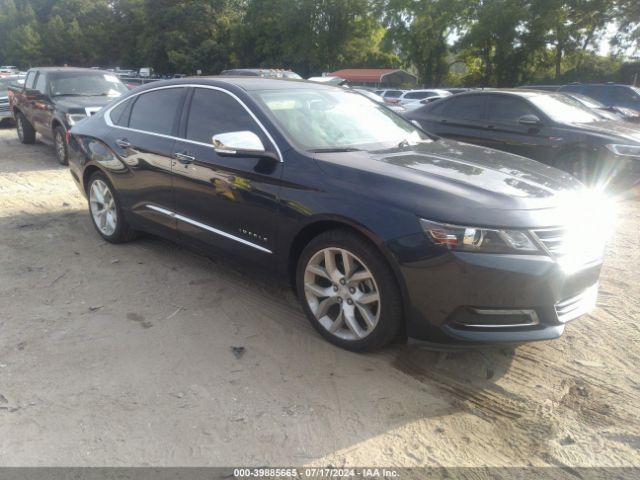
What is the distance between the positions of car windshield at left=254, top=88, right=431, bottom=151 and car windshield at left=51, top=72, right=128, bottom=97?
724 cm

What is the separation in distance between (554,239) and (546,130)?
17.2 feet

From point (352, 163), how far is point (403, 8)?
46.6 metres

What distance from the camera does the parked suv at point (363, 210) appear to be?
113 inches

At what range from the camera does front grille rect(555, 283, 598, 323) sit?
3.00m

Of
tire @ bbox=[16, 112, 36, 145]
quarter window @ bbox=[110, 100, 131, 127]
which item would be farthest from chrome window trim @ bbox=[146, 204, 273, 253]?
tire @ bbox=[16, 112, 36, 145]

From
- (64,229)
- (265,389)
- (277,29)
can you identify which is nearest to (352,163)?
(265,389)

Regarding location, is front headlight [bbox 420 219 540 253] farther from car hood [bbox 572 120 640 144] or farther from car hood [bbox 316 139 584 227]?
car hood [bbox 572 120 640 144]

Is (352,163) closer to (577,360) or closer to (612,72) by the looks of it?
(577,360)

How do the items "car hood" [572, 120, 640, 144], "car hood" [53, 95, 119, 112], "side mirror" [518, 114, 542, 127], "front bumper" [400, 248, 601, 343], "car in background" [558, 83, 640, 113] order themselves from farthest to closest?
1. "car in background" [558, 83, 640, 113]
2. "car hood" [53, 95, 119, 112]
3. "side mirror" [518, 114, 542, 127]
4. "car hood" [572, 120, 640, 144]
5. "front bumper" [400, 248, 601, 343]

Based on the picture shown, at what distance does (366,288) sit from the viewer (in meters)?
3.25

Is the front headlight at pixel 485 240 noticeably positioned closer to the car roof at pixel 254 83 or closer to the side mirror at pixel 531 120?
the car roof at pixel 254 83

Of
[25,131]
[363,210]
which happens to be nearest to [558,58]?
[25,131]

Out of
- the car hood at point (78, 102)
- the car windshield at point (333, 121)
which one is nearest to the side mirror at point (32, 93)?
the car hood at point (78, 102)

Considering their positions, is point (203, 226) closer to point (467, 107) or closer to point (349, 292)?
point (349, 292)
